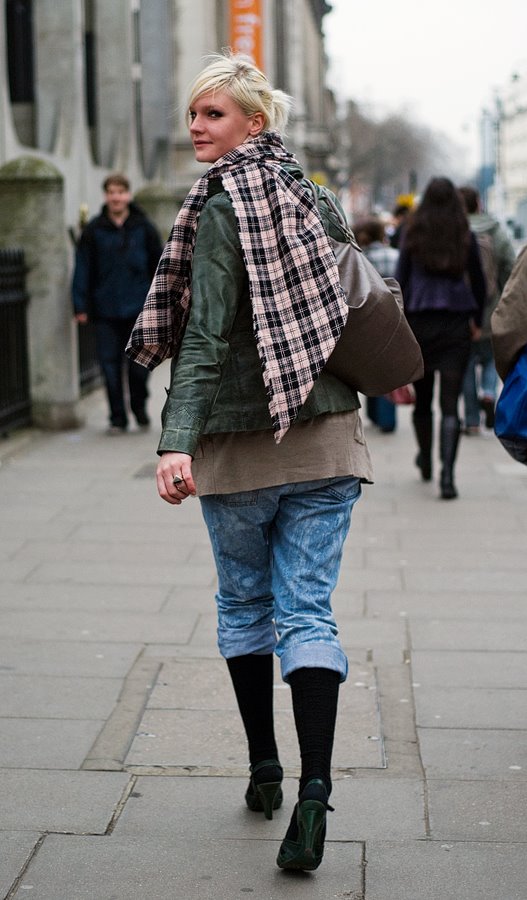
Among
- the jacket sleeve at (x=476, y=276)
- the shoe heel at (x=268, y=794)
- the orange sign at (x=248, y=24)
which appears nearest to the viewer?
the shoe heel at (x=268, y=794)

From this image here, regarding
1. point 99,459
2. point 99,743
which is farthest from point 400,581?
point 99,459

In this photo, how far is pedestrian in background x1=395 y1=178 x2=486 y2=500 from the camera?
28.2 ft

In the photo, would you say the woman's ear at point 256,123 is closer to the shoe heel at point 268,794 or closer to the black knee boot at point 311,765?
the black knee boot at point 311,765

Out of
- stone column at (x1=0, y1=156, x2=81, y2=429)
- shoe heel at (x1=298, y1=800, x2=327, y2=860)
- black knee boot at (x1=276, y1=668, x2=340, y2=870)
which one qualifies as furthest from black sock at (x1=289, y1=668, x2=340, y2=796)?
stone column at (x1=0, y1=156, x2=81, y2=429)

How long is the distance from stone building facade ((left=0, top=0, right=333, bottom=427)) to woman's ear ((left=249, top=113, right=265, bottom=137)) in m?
0.35

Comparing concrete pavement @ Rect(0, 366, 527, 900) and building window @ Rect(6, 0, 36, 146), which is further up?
building window @ Rect(6, 0, 36, 146)

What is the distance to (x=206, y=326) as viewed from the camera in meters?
3.19

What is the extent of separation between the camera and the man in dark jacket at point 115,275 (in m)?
11.1

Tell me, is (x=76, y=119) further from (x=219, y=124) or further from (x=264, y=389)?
(x=264, y=389)

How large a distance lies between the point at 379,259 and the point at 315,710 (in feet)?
27.4

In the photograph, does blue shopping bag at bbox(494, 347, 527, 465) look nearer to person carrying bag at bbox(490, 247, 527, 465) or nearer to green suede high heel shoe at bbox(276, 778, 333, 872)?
person carrying bag at bbox(490, 247, 527, 465)

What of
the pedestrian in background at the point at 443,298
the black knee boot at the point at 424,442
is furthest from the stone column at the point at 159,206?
the pedestrian in background at the point at 443,298

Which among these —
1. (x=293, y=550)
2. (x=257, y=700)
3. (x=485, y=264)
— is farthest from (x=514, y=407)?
(x=485, y=264)

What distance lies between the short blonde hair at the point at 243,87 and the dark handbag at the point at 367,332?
21 centimetres
